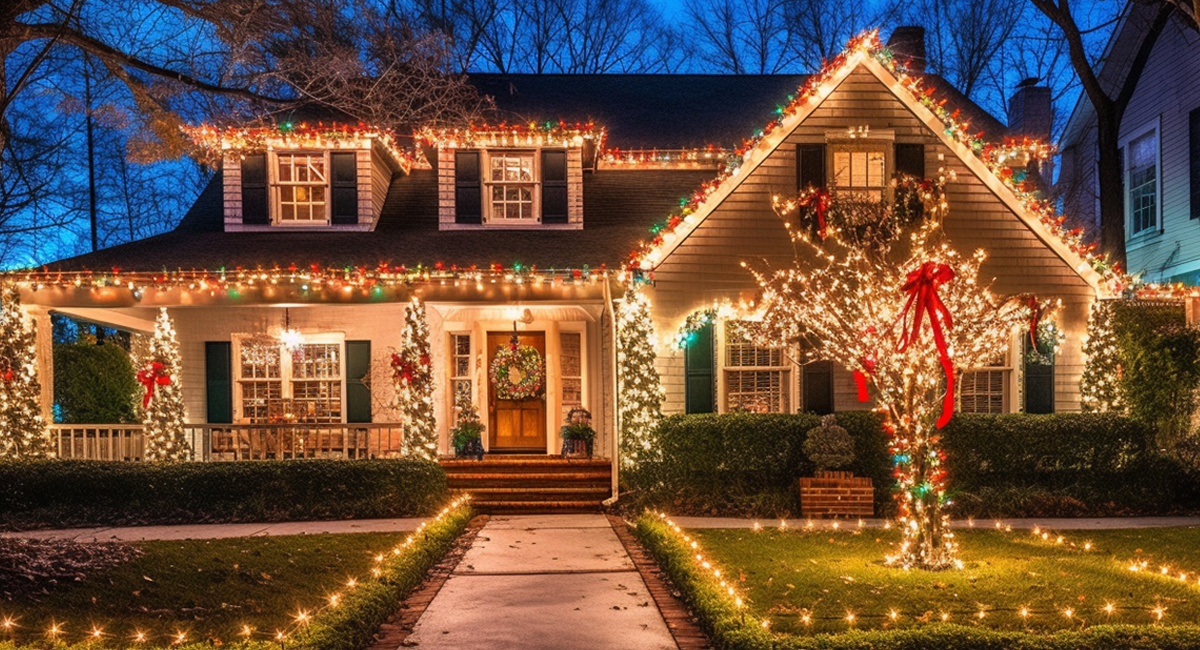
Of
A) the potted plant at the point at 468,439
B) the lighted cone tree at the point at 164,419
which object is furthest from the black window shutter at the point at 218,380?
the potted plant at the point at 468,439

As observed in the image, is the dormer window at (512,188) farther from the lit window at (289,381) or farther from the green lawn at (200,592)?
the green lawn at (200,592)

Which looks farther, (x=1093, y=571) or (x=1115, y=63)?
(x=1115, y=63)

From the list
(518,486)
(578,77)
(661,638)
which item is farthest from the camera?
(578,77)

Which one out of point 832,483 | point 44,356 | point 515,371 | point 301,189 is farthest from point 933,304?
point 44,356

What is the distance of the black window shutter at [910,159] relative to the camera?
42.0 ft

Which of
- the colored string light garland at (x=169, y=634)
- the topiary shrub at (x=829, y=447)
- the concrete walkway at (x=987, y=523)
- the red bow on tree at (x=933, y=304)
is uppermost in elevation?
the red bow on tree at (x=933, y=304)

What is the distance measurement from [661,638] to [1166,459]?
8.68m

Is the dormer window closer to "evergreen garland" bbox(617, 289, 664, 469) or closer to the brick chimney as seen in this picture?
"evergreen garland" bbox(617, 289, 664, 469)

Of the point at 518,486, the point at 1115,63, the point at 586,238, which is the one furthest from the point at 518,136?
the point at 1115,63

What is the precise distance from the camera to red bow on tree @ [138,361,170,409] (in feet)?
39.9

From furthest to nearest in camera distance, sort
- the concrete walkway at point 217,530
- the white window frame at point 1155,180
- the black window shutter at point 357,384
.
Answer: the white window frame at point 1155,180, the black window shutter at point 357,384, the concrete walkway at point 217,530

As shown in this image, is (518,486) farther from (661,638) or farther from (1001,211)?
(1001,211)

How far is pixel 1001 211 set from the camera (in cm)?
1285

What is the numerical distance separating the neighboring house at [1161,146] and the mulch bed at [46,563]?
54.9 feet
